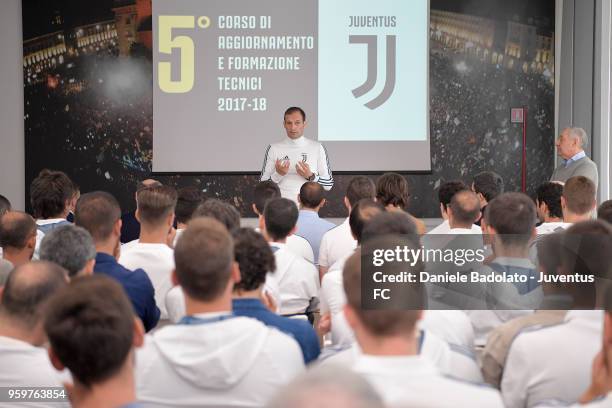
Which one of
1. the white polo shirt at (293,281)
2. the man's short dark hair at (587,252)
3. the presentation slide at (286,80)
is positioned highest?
the presentation slide at (286,80)

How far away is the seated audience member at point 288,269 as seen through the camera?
145 inches

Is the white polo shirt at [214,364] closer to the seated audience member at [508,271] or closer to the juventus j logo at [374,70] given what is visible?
the seated audience member at [508,271]

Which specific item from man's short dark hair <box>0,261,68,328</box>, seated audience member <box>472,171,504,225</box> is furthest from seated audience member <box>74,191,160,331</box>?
seated audience member <box>472,171,504,225</box>

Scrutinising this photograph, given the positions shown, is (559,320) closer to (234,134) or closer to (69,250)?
(69,250)

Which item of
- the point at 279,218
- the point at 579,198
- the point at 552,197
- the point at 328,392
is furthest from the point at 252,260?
the point at 552,197

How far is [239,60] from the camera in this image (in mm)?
8320

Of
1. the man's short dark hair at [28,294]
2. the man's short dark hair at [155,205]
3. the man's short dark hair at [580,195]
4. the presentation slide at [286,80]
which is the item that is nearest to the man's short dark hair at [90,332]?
Answer: the man's short dark hair at [28,294]

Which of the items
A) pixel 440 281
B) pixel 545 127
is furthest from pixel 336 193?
pixel 440 281

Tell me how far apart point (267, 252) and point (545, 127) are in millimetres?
6882

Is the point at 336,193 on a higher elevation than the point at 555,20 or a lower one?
lower

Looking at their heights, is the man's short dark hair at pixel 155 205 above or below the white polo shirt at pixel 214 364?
above

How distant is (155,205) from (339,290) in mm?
985

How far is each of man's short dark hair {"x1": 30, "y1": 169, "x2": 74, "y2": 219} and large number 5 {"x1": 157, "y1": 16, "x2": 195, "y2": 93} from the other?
4088 millimetres

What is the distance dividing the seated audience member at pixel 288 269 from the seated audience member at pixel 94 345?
2.02 metres
